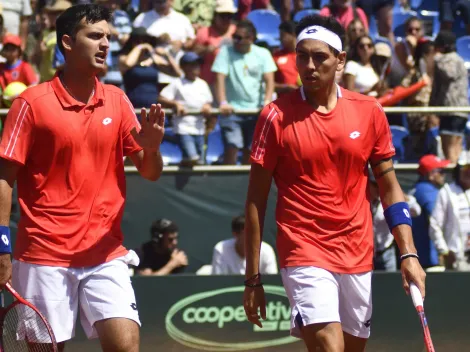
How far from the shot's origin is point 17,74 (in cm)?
1199

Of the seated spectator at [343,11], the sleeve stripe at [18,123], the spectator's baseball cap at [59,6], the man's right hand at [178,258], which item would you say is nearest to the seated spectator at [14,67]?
the spectator's baseball cap at [59,6]

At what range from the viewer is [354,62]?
40.7ft

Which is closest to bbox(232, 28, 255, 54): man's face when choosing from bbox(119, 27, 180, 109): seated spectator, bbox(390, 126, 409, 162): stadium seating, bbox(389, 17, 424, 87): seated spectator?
bbox(119, 27, 180, 109): seated spectator

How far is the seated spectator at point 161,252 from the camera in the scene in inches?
417

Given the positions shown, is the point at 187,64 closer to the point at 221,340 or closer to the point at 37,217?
the point at 221,340

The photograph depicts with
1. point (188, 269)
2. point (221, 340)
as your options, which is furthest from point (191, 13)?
point (221, 340)

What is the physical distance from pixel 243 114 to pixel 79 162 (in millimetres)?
6087

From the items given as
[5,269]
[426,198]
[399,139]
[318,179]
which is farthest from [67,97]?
[399,139]

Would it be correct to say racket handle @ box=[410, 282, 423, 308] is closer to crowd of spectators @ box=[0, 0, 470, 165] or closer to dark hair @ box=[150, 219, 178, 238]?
dark hair @ box=[150, 219, 178, 238]

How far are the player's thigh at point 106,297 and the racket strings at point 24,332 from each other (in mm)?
236

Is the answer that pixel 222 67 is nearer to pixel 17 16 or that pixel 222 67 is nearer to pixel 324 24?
pixel 17 16

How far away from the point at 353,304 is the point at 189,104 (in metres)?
6.30

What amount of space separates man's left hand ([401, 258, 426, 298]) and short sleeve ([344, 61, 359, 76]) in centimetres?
677

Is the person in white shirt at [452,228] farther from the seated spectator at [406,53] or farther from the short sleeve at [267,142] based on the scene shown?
the short sleeve at [267,142]
